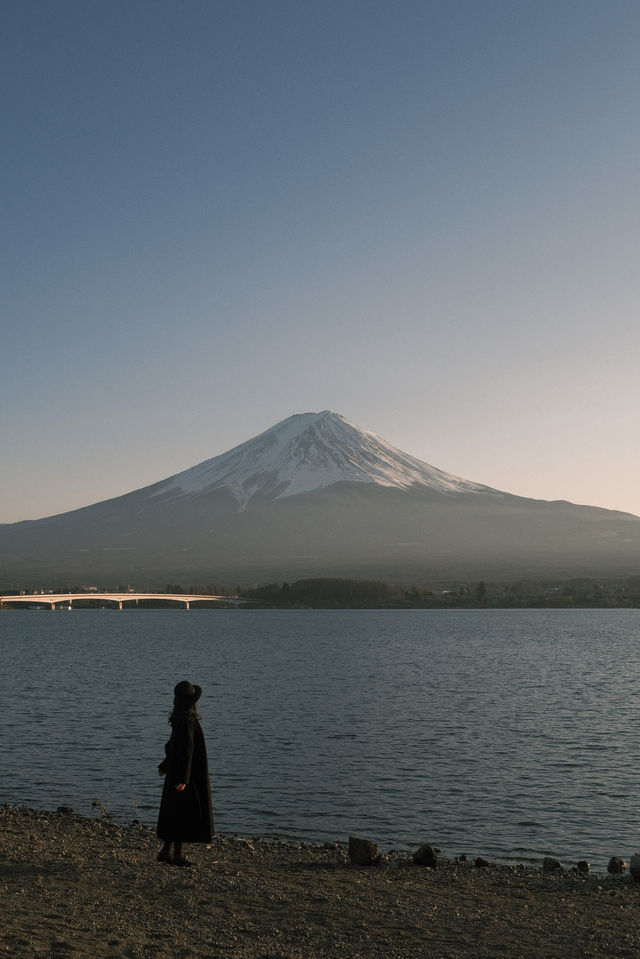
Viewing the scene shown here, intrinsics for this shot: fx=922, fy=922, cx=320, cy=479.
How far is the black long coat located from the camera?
11164mm

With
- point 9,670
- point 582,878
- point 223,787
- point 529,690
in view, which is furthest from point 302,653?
point 582,878

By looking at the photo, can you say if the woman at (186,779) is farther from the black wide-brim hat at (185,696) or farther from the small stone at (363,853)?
the small stone at (363,853)

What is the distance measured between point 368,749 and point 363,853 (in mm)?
13099

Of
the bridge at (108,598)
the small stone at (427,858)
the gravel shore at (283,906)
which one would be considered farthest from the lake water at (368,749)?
the bridge at (108,598)

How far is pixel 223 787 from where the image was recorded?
21516 millimetres

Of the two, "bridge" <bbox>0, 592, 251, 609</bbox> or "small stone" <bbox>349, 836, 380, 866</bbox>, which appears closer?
"small stone" <bbox>349, 836, 380, 866</bbox>

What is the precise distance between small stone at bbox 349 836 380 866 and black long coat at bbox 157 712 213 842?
152 inches

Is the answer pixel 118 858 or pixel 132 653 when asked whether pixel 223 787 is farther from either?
pixel 132 653

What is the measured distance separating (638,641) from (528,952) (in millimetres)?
94177

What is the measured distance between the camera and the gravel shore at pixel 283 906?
9.36 meters

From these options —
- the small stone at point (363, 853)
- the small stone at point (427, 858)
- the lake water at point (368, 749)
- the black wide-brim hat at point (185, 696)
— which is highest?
the black wide-brim hat at point (185, 696)

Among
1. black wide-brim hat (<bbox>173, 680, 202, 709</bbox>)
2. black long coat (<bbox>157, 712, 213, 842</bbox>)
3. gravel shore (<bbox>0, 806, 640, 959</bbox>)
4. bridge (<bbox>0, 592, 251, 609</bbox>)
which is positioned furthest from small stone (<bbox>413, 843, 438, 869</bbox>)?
bridge (<bbox>0, 592, 251, 609</bbox>)

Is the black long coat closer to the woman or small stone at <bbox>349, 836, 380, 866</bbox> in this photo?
the woman

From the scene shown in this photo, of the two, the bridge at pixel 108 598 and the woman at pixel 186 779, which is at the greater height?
the woman at pixel 186 779
